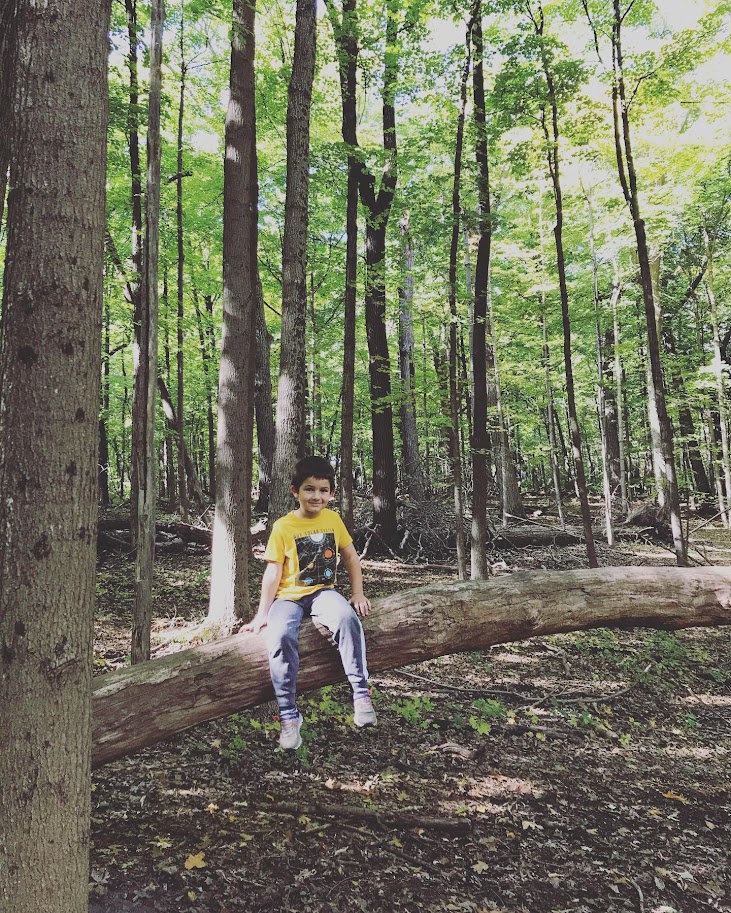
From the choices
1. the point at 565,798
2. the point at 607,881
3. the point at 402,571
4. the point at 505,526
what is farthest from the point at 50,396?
the point at 505,526

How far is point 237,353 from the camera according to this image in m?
5.74

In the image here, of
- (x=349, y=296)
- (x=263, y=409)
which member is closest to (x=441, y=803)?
(x=349, y=296)

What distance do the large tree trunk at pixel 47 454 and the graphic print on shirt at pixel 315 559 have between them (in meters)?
1.79

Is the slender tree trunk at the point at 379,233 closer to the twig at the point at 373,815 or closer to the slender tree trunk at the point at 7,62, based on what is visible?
the slender tree trunk at the point at 7,62

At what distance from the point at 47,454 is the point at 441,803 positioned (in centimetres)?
365

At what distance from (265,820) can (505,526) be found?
10.3m

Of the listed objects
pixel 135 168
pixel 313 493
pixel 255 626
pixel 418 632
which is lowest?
pixel 418 632

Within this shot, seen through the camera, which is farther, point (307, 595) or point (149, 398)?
point (149, 398)

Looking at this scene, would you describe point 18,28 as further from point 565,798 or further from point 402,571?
point 402,571

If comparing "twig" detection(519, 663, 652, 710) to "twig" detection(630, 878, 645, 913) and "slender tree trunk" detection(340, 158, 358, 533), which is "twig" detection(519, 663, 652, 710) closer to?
"twig" detection(630, 878, 645, 913)

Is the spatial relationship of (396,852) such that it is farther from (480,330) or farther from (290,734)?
(480,330)

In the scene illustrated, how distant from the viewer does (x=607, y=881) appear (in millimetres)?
3379

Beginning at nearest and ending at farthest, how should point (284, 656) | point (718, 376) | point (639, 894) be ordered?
point (639, 894) < point (284, 656) < point (718, 376)

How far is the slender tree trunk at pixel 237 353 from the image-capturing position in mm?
5477
